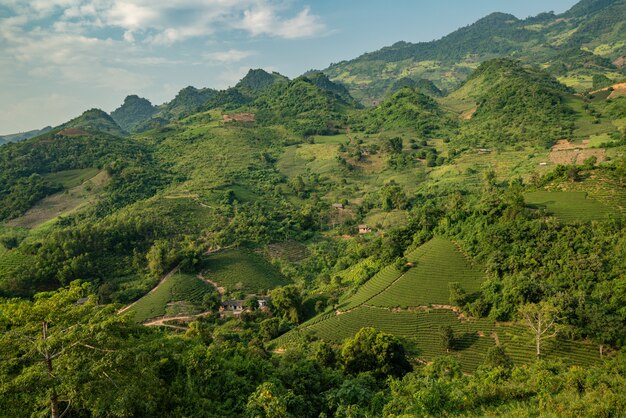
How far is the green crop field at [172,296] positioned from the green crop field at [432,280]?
18.2 metres

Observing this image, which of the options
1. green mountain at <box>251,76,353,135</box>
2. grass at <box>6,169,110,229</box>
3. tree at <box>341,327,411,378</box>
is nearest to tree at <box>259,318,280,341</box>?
tree at <box>341,327,411,378</box>

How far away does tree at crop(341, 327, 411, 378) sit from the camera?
810 inches

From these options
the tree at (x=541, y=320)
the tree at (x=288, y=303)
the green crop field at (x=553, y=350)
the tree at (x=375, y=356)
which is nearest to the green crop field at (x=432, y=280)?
the green crop field at (x=553, y=350)

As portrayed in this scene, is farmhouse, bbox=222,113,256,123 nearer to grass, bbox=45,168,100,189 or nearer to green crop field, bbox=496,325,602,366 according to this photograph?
grass, bbox=45,168,100,189

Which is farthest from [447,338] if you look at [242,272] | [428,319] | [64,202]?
[64,202]

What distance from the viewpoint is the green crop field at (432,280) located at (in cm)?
2820

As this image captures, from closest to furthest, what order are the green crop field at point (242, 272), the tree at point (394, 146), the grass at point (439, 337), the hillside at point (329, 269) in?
the hillside at point (329, 269) < the grass at point (439, 337) < the green crop field at point (242, 272) < the tree at point (394, 146)

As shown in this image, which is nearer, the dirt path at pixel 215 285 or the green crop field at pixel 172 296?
the green crop field at pixel 172 296

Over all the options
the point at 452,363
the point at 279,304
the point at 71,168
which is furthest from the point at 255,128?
the point at 452,363

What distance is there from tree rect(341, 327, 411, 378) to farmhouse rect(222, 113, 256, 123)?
95948mm

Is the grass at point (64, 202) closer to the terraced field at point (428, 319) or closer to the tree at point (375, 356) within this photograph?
the terraced field at point (428, 319)

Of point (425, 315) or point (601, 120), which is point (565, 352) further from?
point (601, 120)

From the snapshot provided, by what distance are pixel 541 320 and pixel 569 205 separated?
13.9 meters

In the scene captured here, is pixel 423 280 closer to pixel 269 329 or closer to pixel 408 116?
pixel 269 329
